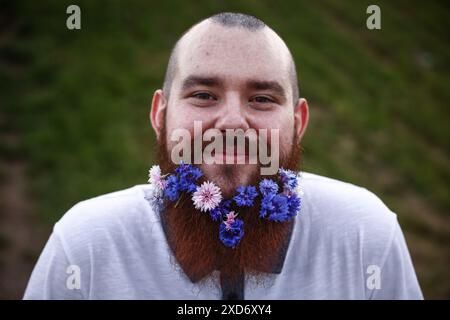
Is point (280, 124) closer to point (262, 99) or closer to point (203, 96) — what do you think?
point (262, 99)

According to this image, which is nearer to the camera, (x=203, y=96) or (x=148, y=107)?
(x=203, y=96)

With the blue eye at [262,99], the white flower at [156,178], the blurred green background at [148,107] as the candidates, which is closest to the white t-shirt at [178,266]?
the white flower at [156,178]

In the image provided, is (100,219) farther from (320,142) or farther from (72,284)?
(320,142)

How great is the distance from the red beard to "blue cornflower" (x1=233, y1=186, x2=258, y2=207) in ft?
0.21

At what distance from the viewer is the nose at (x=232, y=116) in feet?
8.84

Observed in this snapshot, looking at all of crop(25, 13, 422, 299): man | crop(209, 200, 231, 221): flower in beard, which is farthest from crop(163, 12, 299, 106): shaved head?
crop(209, 200, 231, 221): flower in beard

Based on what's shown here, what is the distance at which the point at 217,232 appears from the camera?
2.79 meters

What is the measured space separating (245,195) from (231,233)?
0.21 metres

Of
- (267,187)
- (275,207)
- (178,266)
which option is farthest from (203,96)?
(178,266)

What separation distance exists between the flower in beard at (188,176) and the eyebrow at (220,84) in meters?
0.44

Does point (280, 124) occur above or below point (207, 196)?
above

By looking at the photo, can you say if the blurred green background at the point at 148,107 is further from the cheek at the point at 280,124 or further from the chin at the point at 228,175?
the cheek at the point at 280,124

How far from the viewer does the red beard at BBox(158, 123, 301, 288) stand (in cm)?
278

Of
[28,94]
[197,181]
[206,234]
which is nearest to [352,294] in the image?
[206,234]
